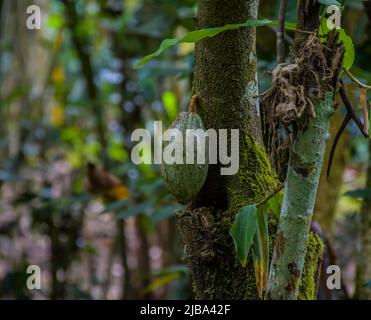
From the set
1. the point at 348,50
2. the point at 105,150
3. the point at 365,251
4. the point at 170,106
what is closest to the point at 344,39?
the point at 348,50

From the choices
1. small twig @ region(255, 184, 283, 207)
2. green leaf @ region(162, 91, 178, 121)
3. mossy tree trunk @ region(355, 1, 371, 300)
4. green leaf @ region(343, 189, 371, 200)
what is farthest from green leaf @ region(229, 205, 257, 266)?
green leaf @ region(162, 91, 178, 121)

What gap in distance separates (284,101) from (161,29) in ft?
4.13

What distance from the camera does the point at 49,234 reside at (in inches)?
85.0

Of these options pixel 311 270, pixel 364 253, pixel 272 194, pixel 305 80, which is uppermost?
pixel 305 80

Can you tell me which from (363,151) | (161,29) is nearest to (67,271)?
(161,29)

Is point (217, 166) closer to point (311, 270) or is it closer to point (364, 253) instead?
point (311, 270)

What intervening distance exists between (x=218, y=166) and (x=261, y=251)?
0.43 ft

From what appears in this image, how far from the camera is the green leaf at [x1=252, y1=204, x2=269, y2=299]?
0.69 m

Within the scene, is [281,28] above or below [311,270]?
above

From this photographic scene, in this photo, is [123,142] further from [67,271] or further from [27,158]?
[67,271]

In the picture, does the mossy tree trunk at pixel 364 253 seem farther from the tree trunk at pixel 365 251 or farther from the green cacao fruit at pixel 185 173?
the green cacao fruit at pixel 185 173

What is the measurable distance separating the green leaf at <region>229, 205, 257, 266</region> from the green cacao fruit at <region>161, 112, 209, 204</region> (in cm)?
9

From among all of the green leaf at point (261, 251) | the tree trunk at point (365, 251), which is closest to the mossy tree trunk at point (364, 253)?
the tree trunk at point (365, 251)

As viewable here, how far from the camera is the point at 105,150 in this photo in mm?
2242
